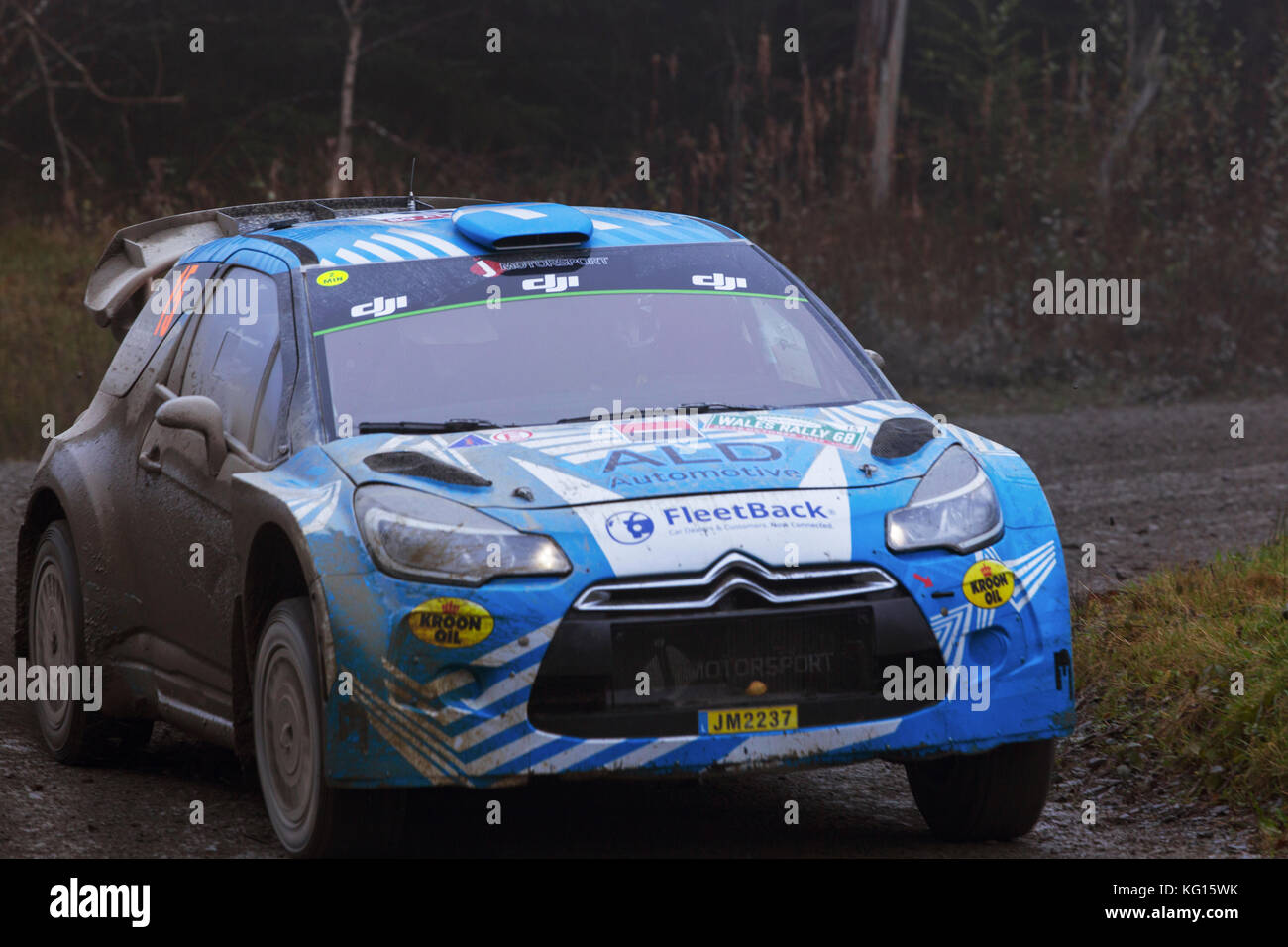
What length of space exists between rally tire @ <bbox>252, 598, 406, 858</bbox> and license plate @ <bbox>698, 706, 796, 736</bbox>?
31.3 inches

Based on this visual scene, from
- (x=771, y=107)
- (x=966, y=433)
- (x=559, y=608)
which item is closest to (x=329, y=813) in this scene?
(x=559, y=608)

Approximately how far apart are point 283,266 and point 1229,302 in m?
14.1

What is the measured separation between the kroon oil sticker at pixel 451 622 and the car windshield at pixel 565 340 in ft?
2.76

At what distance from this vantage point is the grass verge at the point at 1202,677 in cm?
574

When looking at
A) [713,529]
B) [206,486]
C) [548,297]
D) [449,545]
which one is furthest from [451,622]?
[548,297]

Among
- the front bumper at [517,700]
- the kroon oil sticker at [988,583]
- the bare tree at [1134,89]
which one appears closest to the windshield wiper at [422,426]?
the front bumper at [517,700]

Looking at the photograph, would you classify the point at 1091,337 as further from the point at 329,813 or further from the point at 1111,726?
the point at 329,813

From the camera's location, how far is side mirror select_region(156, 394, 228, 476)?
5.67 meters

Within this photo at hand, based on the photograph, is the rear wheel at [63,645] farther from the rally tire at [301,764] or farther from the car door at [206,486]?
the rally tire at [301,764]

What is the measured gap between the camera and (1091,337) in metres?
17.8

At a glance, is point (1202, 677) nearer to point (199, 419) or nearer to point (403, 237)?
point (403, 237)

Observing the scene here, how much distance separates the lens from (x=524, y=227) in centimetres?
616

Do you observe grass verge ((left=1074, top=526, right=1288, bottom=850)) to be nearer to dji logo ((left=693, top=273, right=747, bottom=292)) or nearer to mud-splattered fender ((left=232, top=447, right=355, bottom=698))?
dji logo ((left=693, top=273, right=747, bottom=292))
